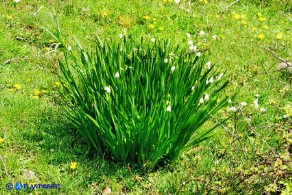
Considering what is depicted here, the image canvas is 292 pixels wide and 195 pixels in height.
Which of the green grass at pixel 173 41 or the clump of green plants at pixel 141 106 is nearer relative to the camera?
the clump of green plants at pixel 141 106

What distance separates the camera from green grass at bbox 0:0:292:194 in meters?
3.24

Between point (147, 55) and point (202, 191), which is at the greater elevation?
point (147, 55)

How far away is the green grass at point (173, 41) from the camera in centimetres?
324

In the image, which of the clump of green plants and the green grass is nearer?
the clump of green plants

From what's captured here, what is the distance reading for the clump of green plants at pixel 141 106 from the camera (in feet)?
10.3

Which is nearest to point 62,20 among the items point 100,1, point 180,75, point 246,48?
point 100,1

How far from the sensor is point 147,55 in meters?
3.45

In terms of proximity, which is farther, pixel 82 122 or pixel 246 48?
pixel 246 48

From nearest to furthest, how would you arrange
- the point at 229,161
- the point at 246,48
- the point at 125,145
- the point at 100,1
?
the point at 125,145 → the point at 229,161 → the point at 246,48 → the point at 100,1

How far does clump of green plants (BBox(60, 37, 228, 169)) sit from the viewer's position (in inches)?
123

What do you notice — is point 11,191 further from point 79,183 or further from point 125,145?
point 125,145

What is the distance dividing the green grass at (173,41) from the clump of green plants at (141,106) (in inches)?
8.3

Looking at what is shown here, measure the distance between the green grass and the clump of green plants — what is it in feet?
0.69

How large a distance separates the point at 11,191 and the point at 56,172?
366mm
